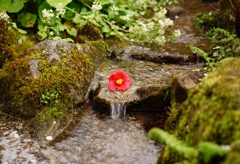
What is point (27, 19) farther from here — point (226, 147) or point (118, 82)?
point (226, 147)

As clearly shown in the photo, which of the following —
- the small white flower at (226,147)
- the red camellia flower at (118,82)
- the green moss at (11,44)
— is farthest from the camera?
the green moss at (11,44)

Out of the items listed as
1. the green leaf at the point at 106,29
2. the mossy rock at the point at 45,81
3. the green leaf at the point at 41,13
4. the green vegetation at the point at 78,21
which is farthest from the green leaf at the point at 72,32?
the mossy rock at the point at 45,81

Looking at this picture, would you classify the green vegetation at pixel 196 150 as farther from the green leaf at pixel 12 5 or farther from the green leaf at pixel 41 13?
the green leaf at pixel 12 5

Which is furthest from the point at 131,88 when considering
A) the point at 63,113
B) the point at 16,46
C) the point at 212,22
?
the point at 212,22

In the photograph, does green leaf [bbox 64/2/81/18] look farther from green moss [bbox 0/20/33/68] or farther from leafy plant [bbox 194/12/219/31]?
leafy plant [bbox 194/12/219/31]

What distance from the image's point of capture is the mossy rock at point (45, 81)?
3.73m

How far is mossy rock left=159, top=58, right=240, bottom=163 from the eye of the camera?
74.9 inches

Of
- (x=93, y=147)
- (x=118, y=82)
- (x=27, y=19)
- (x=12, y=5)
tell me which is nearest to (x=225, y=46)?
(x=118, y=82)

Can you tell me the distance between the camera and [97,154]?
3270 mm

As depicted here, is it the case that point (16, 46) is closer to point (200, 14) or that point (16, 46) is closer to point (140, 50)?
point (140, 50)

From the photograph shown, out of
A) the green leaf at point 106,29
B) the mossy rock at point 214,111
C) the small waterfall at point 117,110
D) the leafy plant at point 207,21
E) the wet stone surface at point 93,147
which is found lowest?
the wet stone surface at point 93,147

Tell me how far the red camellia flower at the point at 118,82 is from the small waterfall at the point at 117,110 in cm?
26

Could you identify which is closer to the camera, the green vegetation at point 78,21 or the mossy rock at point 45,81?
the mossy rock at point 45,81

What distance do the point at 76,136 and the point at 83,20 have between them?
2.59m
